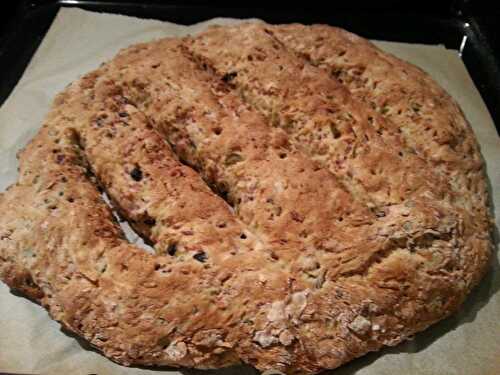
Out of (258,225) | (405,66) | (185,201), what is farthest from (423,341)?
(405,66)

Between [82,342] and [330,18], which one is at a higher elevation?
[330,18]

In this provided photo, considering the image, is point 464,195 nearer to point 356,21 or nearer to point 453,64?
point 453,64

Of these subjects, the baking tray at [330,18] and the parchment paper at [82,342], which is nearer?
the parchment paper at [82,342]

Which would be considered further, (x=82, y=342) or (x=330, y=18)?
(x=330, y=18)

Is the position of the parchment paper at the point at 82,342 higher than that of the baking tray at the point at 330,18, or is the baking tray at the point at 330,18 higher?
the baking tray at the point at 330,18
